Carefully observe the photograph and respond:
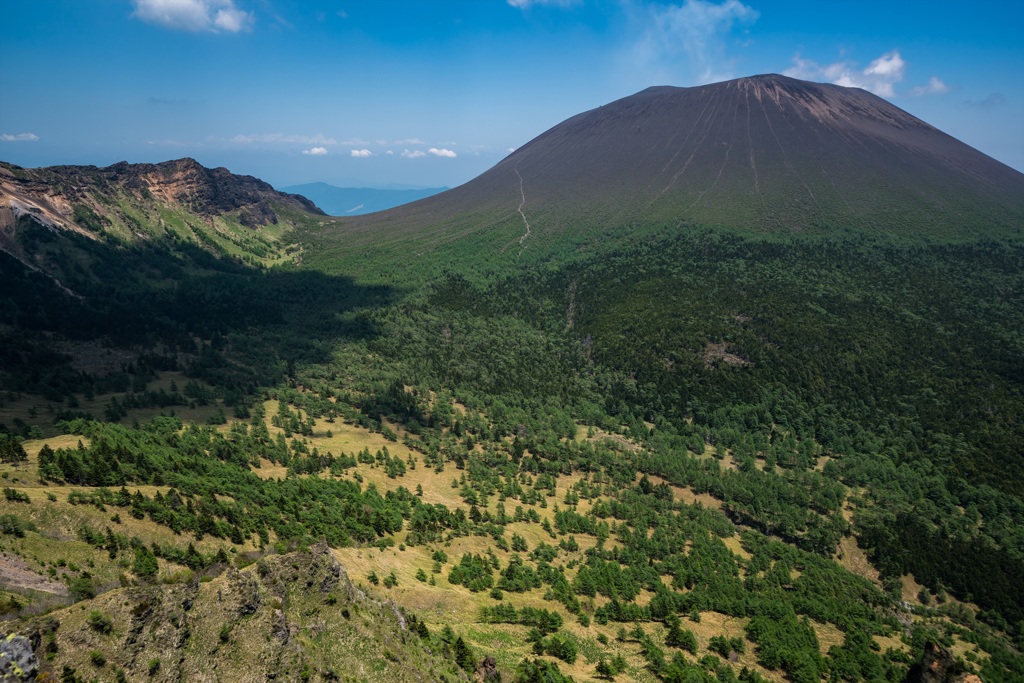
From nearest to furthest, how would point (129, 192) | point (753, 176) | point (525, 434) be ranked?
point (525, 434) < point (129, 192) < point (753, 176)

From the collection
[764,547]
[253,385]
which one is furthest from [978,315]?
[253,385]

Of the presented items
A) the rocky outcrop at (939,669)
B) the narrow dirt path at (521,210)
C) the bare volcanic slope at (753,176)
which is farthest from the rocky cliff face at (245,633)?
the bare volcanic slope at (753,176)

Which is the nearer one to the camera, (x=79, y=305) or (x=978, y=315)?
(x=79, y=305)

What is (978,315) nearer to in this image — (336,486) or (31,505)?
(336,486)

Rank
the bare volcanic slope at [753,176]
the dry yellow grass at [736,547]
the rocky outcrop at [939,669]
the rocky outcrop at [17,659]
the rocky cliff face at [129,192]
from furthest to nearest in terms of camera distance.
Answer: the bare volcanic slope at [753,176] → the rocky cliff face at [129,192] → the dry yellow grass at [736,547] → the rocky outcrop at [939,669] → the rocky outcrop at [17,659]

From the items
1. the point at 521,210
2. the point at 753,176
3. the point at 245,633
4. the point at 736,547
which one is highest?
the point at 753,176

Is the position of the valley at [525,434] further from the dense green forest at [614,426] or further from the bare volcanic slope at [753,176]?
the bare volcanic slope at [753,176]

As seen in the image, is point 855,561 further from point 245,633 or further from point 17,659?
point 17,659

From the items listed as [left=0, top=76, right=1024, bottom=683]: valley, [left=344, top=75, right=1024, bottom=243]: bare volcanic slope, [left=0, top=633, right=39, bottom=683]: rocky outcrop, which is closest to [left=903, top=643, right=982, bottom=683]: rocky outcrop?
[left=0, top=76, right=1024, bottom=683]: valley

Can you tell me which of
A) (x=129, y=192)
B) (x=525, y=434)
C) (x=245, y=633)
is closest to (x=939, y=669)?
(x=245, y=633)
